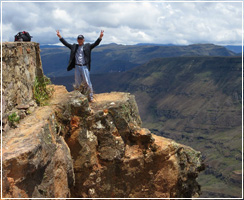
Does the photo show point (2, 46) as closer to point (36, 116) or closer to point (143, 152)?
point (36, 116)

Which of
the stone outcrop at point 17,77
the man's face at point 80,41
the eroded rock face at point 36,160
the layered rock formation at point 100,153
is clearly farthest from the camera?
the man's face at point 80,41

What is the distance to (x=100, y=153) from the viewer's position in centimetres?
1536

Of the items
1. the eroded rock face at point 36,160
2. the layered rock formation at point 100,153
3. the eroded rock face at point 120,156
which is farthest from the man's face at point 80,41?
the eroded rock face at point 36,160

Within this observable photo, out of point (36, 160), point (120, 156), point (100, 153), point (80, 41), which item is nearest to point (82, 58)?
point (80, 41)

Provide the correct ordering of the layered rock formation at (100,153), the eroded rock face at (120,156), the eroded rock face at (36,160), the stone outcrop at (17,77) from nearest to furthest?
1. the eroded rock face at (36,160)
2. the layered rock formation at (100,153)
3. the stone outcrop at (17,77)
4. the eroded rock face at (120,156)

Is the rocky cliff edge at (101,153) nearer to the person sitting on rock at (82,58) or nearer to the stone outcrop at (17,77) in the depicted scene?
the stone outcrop at (17,77)

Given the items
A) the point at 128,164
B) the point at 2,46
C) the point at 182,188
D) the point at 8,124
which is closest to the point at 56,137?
the point at 8,124

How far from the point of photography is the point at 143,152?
1672 centimetres

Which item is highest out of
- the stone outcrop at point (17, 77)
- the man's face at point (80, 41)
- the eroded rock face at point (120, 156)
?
the man's face at point (80, 41)

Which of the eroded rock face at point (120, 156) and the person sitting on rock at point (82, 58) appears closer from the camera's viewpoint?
the eroded rock face at point (120, 156)

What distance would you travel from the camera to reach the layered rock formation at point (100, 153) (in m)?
10.7

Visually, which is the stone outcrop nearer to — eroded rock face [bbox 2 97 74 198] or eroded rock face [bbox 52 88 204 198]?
eroded rock face [bbox 2 97 74 198]

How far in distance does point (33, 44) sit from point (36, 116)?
5034 mm

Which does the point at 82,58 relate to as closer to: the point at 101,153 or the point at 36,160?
the point at 101,153
